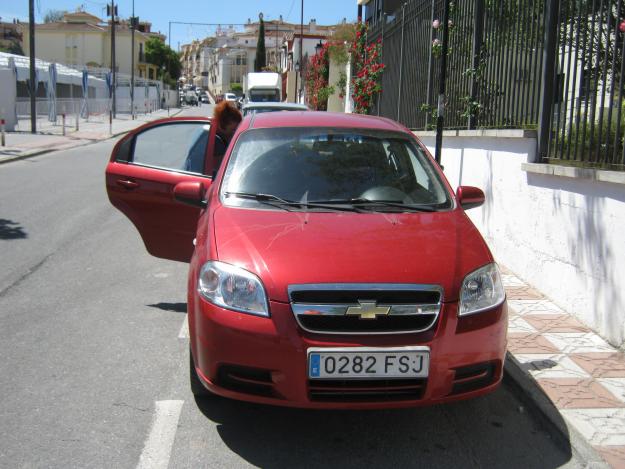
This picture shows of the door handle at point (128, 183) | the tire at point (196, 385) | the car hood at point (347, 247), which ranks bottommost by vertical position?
the tire at point (196, 385)

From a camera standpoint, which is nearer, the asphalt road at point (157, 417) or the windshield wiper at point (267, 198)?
the asphalt road at point (157, 417)

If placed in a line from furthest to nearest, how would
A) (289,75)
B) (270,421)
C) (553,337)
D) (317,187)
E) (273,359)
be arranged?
(289,75)
(553,337)
(317,187)
(270,421)
(273,359)

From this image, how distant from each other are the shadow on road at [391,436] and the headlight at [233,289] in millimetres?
778

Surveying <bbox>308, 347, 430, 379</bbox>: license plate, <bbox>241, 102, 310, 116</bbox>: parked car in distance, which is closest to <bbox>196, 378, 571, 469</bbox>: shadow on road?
<bbox>308, 347, 430, 379</bbox>: license plate

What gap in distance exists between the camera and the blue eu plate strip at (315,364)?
3090 mm

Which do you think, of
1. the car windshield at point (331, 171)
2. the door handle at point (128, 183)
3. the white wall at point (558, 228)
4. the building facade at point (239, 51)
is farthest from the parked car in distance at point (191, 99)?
the car windshield at point (331, 171)

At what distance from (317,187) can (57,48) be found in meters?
84.5

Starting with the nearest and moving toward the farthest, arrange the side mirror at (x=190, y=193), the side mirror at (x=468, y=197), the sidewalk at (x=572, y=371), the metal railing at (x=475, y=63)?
1. the sidewalk at (x=572, y=371)
2. the side mirror at (x=468, y=197)
3. the side mirror at (x=190, y=193)
4. the metal railing at (x=475, y=63)

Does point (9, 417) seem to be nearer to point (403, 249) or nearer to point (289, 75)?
point (403, 249)

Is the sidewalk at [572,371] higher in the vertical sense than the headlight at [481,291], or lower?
lower

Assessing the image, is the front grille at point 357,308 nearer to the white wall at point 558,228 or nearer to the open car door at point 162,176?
the white wall at point 558,228

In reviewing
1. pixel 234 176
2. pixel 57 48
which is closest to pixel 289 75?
pixel 57 48

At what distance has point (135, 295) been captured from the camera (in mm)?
6145

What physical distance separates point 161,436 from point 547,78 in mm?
4833
